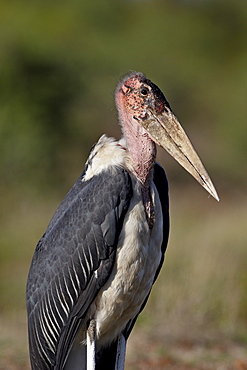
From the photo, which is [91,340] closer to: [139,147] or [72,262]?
[72,262]

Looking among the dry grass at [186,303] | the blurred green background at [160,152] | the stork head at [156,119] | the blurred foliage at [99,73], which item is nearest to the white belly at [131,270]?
the stork head at [156,119]

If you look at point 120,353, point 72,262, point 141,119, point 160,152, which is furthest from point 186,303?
point 160,152

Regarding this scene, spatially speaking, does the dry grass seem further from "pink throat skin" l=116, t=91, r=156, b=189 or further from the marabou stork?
"pink throat skin" l=116, t=91, r=156, b=189

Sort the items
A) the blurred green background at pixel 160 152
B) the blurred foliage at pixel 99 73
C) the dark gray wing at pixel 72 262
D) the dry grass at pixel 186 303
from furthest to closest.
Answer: the blurred foliage at pixel 99 73
the blurred green background at pixel 160 152
the dry grass at pixel 186 303
the dark gray wing at pixel 72 262

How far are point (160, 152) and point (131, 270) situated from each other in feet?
58.2

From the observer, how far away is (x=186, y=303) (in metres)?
9.41

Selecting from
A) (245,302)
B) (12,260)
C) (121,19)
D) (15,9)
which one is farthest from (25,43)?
(245,302)

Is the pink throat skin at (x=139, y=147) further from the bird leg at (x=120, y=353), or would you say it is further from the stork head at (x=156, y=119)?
the bird leg at (x=120, y=353)

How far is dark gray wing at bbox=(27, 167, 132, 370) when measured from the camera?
5.10 metres

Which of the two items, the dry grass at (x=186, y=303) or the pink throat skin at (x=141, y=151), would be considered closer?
the pink throat skin at (x=141, y=151)

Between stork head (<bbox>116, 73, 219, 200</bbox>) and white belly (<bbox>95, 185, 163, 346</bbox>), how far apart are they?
301mm

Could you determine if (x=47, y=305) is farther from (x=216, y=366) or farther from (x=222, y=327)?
(x=222, y=327)

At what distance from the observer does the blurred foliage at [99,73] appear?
22.0m

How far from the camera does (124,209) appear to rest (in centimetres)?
511
